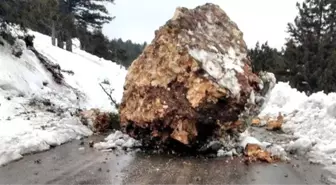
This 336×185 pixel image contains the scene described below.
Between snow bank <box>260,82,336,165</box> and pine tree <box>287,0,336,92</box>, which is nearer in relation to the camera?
snow bank <box>260,82,336,165</box>

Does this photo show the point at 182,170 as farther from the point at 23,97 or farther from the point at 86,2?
the point at 86,2

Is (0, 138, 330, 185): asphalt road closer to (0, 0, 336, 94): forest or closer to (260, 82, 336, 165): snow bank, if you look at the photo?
(260, 82, 336, 165): snow bank

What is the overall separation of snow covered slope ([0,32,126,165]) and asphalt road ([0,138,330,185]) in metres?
0.61

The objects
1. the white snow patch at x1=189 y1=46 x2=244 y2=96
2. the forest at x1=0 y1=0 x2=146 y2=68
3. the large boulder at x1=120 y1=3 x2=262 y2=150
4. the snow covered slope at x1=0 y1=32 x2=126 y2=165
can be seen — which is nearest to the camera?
the snow covered slope at x1=0 y1=32 x2=126 y2=165

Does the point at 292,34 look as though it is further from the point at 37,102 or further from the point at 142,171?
the point at 142,171

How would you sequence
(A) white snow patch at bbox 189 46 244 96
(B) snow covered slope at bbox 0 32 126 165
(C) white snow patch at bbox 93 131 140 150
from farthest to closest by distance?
(C) white snow patch at bbox 93 131 140 150 → (A) white snow patch at bbox 189 46 244 96 → (B) snow covered slope at bbox 0 32 126 165

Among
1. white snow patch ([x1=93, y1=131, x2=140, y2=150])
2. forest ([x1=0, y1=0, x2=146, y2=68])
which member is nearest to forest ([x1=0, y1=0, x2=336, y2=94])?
forest ([x1=0, y1=0, x2=146, y2=68])

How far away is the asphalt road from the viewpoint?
795 cm

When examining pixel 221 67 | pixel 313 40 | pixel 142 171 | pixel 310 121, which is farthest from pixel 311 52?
pixel 142 171

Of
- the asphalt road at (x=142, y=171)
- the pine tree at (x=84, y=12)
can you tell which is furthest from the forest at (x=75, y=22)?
the asphalt road at (x=142, y=171)

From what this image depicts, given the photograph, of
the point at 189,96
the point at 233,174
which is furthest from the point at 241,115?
the point at 233,174

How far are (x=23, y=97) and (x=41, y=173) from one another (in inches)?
227

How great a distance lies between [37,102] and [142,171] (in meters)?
6.12

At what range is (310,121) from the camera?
1330cm
